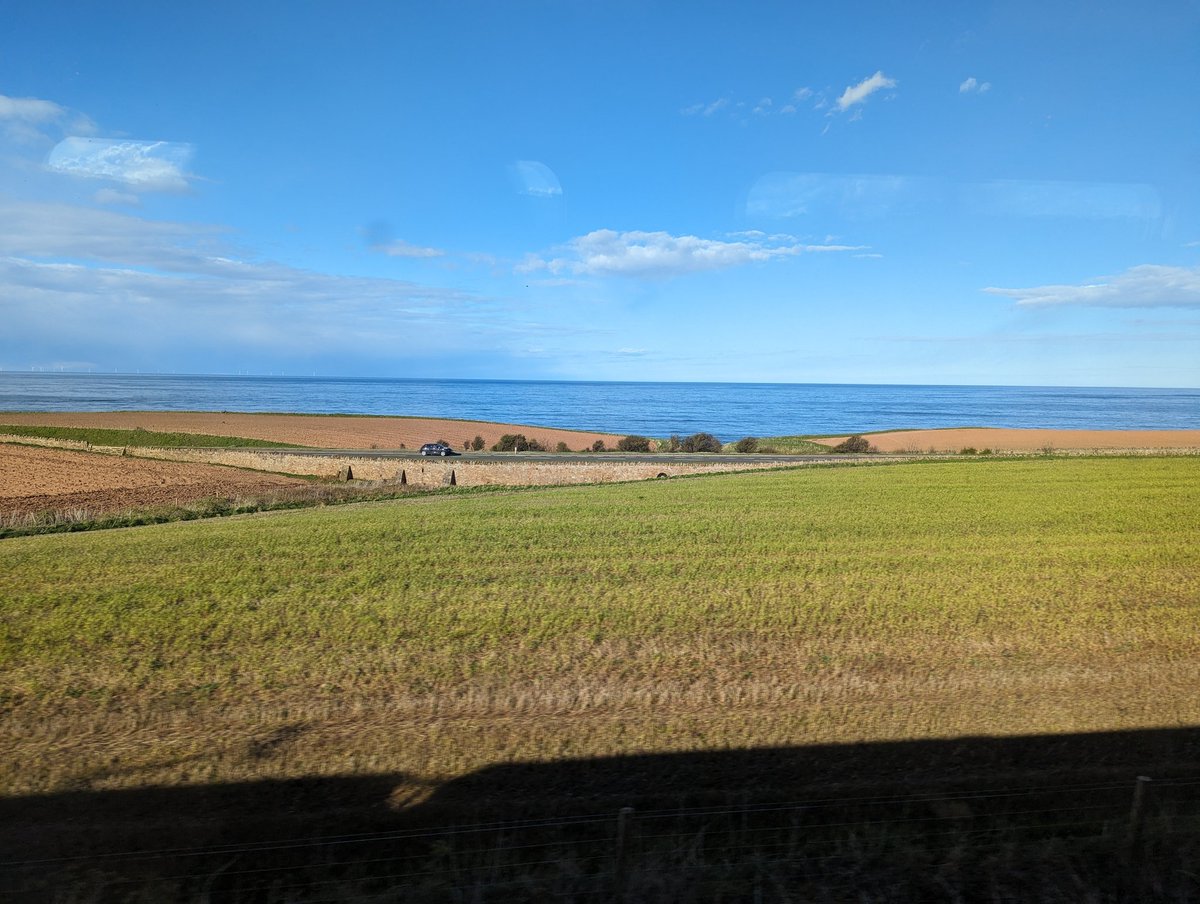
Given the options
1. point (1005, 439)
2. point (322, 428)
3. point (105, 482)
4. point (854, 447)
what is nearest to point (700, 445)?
point (854, 447)

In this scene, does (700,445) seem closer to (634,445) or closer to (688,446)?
(688,446)

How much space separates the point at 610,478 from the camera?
133 ft

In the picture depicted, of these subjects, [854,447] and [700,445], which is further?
[700,445]

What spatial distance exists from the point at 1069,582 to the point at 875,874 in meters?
11.4

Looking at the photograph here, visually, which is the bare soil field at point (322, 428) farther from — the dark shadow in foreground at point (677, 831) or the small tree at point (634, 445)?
the dark shadow in foreground at point (677, 831)

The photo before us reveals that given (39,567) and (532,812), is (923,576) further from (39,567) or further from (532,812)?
(39,567)

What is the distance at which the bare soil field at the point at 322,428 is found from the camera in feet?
232

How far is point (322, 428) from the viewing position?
8131 centimetres

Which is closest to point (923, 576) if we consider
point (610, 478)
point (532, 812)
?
point (532, 812)

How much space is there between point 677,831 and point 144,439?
60611mm

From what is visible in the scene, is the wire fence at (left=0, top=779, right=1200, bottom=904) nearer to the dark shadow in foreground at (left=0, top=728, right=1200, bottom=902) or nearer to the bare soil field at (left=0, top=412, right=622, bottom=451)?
the dark shadow in foreground at (left=0, top=728, right=1200, bottom=902)

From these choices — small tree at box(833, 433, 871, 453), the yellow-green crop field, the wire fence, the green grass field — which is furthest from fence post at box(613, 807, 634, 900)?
the green grass field

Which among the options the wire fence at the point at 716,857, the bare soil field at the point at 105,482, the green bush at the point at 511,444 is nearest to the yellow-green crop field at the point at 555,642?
the wire fence at the point at 716,857

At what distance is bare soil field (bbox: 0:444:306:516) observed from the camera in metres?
32.6
